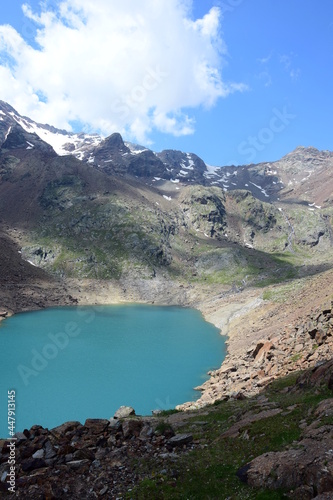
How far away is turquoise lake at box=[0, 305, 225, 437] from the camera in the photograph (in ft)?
151

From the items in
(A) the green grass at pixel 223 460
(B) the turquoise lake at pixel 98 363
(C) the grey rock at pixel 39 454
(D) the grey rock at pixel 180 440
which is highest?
(A) the green grass at pixel 223 460

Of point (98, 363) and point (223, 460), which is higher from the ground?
point (223, 460)

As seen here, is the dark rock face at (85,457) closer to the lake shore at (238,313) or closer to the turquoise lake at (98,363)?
the lake shore at (238,313)

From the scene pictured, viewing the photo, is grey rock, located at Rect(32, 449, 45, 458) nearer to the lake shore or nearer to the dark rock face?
the dark rock face

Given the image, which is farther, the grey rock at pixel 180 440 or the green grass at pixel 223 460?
the grey rock at pixel 180 440

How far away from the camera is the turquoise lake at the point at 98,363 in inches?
1810

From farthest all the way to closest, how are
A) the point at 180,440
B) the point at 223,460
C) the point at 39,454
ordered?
1. the point at 180,440
2. the point at 39,454
3. the point at 223,460

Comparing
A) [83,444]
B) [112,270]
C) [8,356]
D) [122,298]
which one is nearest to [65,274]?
[112,270]

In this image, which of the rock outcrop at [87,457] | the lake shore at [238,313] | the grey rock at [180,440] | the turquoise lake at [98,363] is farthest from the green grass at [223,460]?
the turquoise lake at [98,363]

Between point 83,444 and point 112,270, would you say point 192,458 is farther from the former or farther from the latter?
point 112,270

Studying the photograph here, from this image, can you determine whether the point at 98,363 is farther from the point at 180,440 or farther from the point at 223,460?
the point at 223,460

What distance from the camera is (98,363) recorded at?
65875 millimetres

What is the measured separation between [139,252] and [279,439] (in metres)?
169

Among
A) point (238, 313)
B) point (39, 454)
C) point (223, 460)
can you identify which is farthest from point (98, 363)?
point (223, 460)
